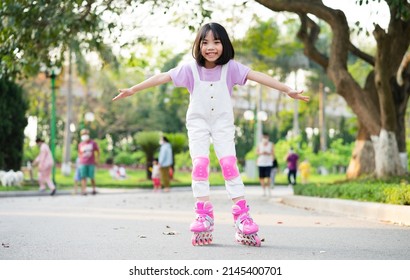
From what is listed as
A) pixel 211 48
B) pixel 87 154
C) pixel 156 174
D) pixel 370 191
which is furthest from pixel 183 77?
pixel 156 174

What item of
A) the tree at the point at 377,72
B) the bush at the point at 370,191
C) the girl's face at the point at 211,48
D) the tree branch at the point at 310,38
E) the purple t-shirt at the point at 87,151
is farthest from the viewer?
the purple t-shirt at the point at 87,151

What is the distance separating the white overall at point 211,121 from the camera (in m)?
7.62

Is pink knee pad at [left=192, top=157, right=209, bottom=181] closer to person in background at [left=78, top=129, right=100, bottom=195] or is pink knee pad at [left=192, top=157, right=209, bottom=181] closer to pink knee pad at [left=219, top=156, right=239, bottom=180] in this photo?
pink knee pad at [left=219, top=156, right=239, bottom=180]

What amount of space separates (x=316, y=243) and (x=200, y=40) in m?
2.25

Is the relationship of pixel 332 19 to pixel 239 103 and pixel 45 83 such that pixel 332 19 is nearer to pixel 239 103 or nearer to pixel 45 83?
pixel 45 83

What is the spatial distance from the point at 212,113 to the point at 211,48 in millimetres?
586

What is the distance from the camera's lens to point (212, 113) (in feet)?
25.0

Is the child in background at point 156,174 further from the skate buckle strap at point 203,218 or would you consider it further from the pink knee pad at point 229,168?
the pink knee pad at point 229,168

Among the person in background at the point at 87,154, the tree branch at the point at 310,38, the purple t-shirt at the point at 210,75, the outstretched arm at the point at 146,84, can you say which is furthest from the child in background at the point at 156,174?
the purple t-shirt at the point at 210,75

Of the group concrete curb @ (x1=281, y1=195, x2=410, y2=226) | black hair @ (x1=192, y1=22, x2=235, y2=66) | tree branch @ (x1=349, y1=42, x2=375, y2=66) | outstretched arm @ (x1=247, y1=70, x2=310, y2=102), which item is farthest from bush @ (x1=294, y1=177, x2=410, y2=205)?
black hair @ (x1=192, y1=22, x2=235, y2=66)

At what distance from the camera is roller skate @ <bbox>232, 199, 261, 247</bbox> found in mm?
7559

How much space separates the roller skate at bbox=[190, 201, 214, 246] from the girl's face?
134 centimetres

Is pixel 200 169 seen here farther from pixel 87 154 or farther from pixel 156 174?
pixel 156 174

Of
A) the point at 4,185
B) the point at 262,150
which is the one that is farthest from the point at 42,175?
the point at 262,150
